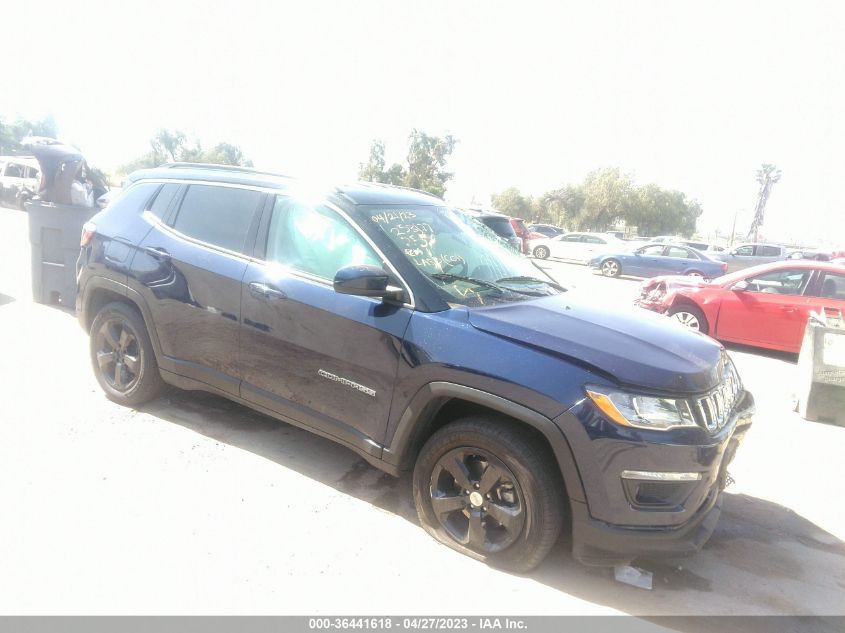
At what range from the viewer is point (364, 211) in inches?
137

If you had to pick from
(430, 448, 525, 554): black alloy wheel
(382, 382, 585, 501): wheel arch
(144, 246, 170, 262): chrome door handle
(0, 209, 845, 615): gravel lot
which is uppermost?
(144, 246, 170, 262): chrome door handle

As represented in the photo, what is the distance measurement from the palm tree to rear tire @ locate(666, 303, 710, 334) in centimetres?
7585

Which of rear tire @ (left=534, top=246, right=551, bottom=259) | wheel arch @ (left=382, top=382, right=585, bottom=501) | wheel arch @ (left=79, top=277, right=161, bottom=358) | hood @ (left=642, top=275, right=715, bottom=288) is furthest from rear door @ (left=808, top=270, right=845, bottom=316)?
rear tire @ (left=534, top=246, right=551, bottom=259)

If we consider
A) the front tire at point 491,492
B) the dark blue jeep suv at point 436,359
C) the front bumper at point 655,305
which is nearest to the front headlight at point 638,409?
the dark blue jeep suv at point 436,359

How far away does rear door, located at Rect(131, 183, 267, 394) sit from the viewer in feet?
12.4

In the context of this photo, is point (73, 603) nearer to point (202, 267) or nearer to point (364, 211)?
point (202, 267)

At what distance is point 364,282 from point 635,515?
1.64 meters

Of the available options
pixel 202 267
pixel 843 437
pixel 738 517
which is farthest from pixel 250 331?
pixel 843 437

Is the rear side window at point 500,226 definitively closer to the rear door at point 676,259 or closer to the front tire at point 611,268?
the rear door at point 676,259

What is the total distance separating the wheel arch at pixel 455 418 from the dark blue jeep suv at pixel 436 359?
1 cm

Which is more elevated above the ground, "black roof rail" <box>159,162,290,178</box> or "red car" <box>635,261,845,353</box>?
"black roof rail" <box>159,162,290,178</box>

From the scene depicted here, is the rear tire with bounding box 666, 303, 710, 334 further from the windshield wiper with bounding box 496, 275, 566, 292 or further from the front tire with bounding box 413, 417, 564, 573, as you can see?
the front tire with bounding box 413, 417, 564, 573

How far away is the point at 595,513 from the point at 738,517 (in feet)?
5.44

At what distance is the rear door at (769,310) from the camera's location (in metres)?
8.42
